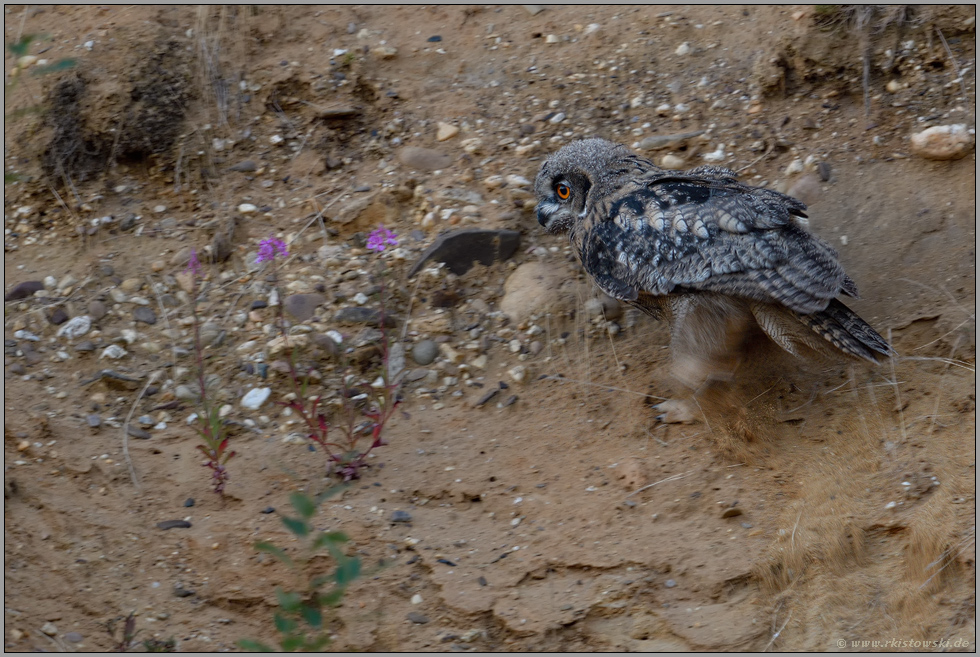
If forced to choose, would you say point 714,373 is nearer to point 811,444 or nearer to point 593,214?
point 811,444

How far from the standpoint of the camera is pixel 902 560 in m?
3.24

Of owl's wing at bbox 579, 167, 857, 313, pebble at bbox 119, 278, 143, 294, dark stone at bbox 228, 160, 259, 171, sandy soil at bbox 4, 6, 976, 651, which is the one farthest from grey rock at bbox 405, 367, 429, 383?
dark stone at bbox 228, 160, 259, 171

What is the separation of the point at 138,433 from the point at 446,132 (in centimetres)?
271

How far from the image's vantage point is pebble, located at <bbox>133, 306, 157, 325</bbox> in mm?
4980

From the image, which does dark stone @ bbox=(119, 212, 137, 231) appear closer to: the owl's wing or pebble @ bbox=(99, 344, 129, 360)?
pebble @ bbox=(99, 344, 129, 360)

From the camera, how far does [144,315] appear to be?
16.4 feet

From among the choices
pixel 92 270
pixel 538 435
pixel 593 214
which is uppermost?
pixel 593 214

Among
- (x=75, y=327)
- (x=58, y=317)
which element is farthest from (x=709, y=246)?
(x=58, y=317)

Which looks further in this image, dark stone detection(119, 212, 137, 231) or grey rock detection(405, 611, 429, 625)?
dark stone detection(119, 212, 137, 231)

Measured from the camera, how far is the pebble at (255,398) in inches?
176

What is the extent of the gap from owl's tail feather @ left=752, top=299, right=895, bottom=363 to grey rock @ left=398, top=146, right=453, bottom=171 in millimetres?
2388

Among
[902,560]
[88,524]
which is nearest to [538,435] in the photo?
[902,560]

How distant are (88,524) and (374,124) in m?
3.20

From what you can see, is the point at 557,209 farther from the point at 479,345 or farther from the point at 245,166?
the point at 245,166
